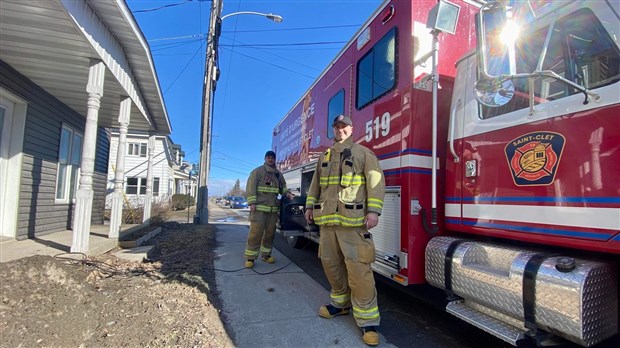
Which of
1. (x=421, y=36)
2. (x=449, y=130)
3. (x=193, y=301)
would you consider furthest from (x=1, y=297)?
(x=421, y=36)

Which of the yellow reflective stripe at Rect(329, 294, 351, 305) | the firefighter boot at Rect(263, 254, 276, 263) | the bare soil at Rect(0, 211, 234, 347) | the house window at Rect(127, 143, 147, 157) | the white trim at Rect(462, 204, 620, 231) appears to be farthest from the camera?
the house window at Rect(127, 143, 147, 157)

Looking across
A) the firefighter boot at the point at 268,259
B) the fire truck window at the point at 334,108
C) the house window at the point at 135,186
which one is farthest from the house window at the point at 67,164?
the house window at the point at 135,186

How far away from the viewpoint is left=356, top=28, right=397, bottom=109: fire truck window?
362cm

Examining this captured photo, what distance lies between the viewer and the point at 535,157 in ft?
7.91

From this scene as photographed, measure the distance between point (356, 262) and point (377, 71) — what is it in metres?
2.11

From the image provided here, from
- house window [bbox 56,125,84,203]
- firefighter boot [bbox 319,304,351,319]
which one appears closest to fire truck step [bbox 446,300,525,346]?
firefighter boot [bbox 319,304,351,319]

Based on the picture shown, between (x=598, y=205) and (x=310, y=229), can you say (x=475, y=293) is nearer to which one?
(x=598, y=205)

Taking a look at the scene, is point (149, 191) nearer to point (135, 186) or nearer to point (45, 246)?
point (45, 246)

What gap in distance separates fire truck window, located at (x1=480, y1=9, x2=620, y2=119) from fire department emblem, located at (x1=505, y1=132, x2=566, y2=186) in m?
0.27

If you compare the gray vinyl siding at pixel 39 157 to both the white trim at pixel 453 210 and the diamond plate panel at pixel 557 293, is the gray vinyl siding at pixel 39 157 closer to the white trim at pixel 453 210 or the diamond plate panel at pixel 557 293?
the white trim at pixel 453 210

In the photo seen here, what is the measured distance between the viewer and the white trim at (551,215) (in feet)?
6.50

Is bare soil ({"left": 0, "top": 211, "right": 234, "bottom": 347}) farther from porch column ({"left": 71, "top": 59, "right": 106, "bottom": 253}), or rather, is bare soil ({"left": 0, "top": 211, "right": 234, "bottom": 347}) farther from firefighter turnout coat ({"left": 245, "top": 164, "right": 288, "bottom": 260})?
firefighter turnout coat ({"left": 245, "top": 164, "right": 288, "bottom": 260})

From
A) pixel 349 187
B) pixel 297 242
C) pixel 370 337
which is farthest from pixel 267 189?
pixel 370 337

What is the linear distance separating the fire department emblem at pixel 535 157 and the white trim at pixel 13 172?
781 cm
